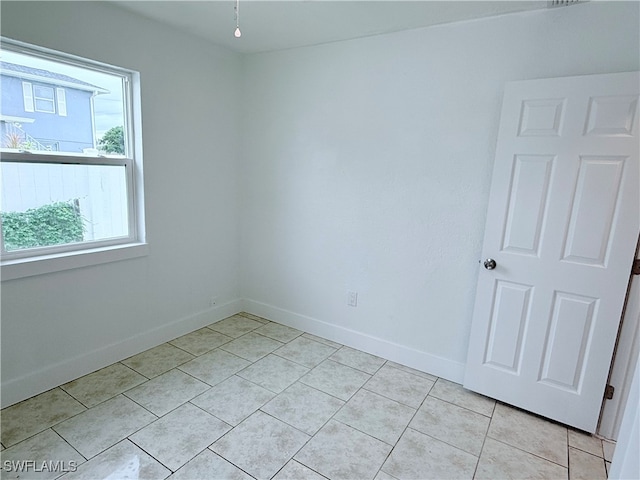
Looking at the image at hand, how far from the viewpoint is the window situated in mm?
2115

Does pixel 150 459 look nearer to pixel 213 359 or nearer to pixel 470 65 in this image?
pixel 213 359

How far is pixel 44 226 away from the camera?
2.30 meters

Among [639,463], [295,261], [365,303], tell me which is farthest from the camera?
[295,261]

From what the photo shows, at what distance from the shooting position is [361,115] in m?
2.79

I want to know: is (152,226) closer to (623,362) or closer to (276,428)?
(276,428)

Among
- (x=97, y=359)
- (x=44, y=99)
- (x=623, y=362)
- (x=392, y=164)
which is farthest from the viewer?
(x=392, y=164)

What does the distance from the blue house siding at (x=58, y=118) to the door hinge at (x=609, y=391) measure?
3640 mm

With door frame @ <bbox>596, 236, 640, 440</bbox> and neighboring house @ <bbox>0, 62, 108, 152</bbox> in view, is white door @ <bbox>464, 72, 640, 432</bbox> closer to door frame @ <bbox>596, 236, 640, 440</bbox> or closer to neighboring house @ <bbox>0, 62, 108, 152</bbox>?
door frame @ <bbox>596, 236, 640, 440</bbox>

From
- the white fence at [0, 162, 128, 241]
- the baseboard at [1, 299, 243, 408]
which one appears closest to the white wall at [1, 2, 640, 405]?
the baseboard at [1, 299, 243, 408]

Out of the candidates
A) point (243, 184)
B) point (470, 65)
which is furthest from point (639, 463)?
point (243, 184)

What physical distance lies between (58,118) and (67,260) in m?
0.92

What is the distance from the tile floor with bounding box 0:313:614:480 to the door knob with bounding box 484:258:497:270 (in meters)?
0.91

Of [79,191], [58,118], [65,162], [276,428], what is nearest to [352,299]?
[276,428]

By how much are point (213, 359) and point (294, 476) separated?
4.23 feet
